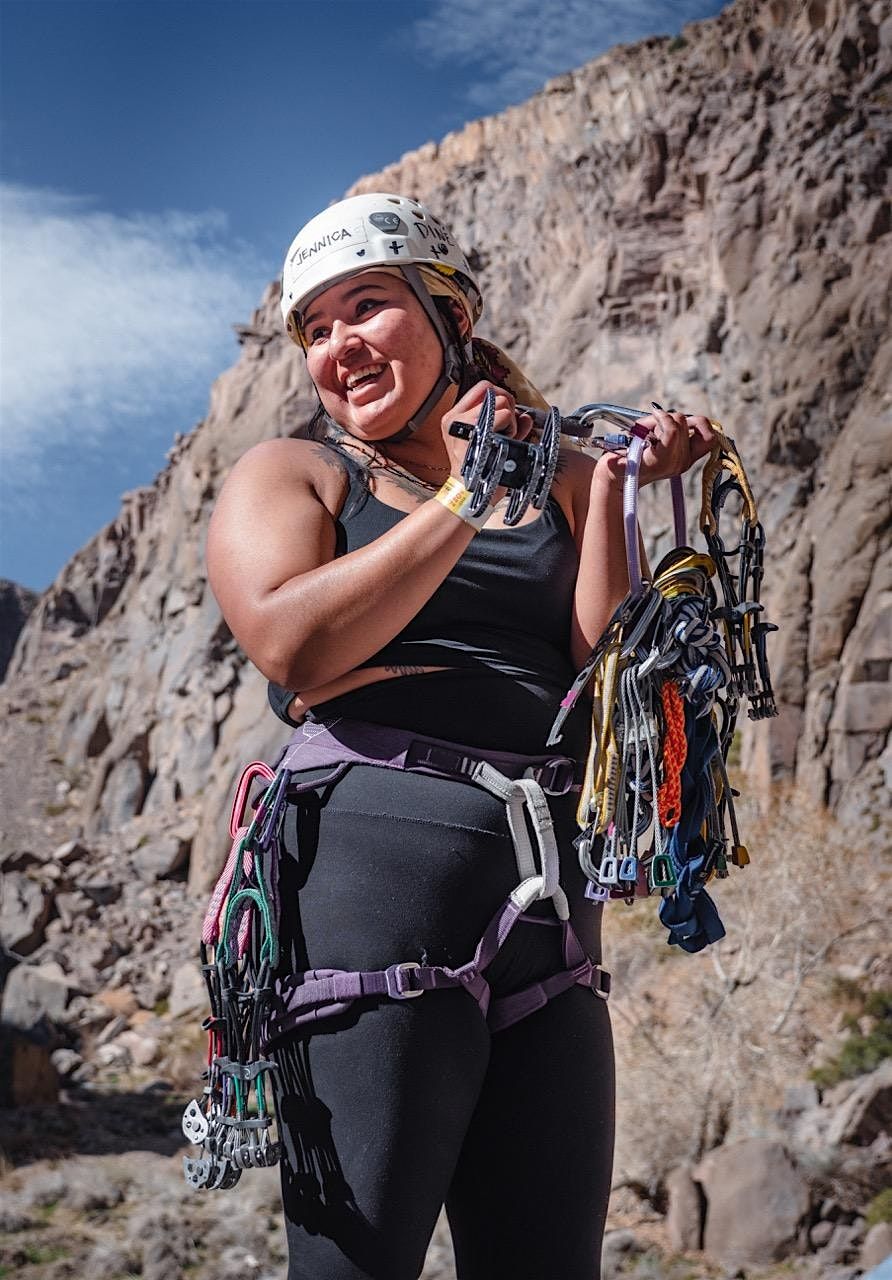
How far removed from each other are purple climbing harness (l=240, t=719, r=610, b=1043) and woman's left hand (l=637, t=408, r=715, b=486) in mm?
538

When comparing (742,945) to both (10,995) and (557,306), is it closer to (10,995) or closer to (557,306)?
(10,995)

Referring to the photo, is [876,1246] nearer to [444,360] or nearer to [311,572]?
[444,360]

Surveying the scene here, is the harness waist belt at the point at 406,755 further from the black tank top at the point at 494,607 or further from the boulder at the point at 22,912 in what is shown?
the boulder at the point at 22,912

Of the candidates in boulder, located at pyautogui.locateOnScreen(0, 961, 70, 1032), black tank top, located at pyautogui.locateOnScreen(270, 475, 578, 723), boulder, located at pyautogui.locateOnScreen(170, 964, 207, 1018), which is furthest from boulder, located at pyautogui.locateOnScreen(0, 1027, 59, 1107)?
black tank top, located at pyautogui.locateOnScreen(270, 475, 578, 723)

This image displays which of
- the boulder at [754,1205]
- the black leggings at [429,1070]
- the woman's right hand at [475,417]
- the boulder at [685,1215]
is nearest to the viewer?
the black leggings at [429,1070]

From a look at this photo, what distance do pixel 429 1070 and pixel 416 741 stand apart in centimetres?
51

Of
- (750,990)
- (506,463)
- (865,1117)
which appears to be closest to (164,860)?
(750,990)

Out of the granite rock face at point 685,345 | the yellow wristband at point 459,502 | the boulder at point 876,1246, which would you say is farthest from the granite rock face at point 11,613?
the yellow wristband at point 459,502

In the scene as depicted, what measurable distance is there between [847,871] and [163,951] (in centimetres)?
2429

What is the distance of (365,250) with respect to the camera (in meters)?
2.21

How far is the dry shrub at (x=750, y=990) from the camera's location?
1733 cm

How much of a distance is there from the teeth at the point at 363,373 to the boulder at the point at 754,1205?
13686mm

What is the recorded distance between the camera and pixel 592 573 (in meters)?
2.21

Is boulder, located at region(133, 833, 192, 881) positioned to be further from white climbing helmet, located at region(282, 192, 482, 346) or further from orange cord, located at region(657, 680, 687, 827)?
orange cord, located at region(657, 680, 687, 827)
